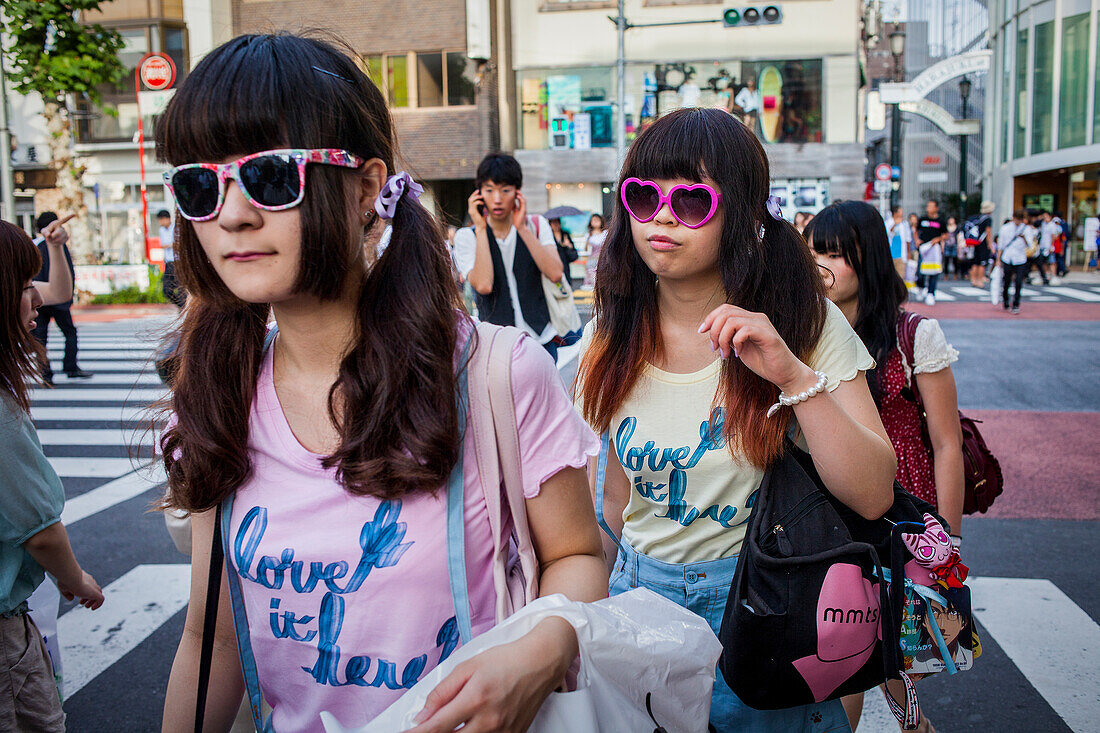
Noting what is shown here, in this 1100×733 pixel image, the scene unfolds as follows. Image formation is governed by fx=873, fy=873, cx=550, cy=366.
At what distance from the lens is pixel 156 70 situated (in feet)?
59.3

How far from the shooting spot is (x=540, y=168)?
2827cm

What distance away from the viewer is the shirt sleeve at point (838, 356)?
1.99m

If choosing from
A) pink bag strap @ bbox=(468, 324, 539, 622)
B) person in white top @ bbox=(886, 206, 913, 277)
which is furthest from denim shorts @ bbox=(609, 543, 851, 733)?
person in white top @ bbox=(886, 206, 913, 277)

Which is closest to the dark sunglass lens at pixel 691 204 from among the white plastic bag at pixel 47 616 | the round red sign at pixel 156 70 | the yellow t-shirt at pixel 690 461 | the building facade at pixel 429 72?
the yellow t-shirt at pixel 690 461

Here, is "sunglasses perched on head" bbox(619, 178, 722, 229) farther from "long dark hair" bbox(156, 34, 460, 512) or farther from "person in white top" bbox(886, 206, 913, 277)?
"person in white top" bbox(886, 206, 913, 277)

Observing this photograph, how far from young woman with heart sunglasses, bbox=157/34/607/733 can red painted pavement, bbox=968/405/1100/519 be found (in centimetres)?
502

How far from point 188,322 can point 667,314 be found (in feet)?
3.86

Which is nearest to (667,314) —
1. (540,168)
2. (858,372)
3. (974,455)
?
(858,372)

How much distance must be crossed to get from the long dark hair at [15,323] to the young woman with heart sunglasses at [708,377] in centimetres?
156

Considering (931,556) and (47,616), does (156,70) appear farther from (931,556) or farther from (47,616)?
(931,556)

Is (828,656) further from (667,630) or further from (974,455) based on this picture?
(974,455)

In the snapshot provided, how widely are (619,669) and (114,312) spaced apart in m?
20.5

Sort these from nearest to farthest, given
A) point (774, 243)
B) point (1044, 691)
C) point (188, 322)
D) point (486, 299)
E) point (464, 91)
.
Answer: point (188, 322), point (774, 243), point (1044, 691), point (486, 299), point (464, 91)

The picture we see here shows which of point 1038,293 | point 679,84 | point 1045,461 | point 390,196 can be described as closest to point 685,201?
point 390,196
